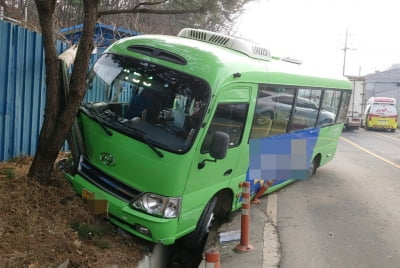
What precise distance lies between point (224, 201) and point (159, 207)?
1.77m

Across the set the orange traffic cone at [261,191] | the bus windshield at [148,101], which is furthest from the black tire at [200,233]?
the orange traffic cone at [261,191]

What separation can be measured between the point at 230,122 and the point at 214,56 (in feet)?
2.83

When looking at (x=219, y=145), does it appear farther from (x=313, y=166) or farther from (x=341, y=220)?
(x=313, y=166)

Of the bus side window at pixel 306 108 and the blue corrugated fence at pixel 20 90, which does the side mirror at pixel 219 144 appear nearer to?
the blue corrugated fence at pixel 20 90

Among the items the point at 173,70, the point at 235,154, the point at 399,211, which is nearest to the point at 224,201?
the point at 235,154

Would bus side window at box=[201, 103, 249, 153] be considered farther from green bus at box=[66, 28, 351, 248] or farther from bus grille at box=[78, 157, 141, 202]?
bus grille at box=[78, 157, 141, 202]

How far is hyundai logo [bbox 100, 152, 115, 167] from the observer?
4953mm

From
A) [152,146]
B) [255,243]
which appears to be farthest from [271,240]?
[152,146]

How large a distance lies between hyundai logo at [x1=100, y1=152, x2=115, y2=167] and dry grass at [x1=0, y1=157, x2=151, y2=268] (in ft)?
1.90

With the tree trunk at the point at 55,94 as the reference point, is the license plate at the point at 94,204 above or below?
below

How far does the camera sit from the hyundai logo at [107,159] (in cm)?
495

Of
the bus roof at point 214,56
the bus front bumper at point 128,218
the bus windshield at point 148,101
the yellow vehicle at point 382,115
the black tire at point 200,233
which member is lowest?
the yellow vehicle at point 382,115

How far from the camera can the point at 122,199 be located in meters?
4.84

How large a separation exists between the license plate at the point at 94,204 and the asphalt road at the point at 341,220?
7.78 ft
